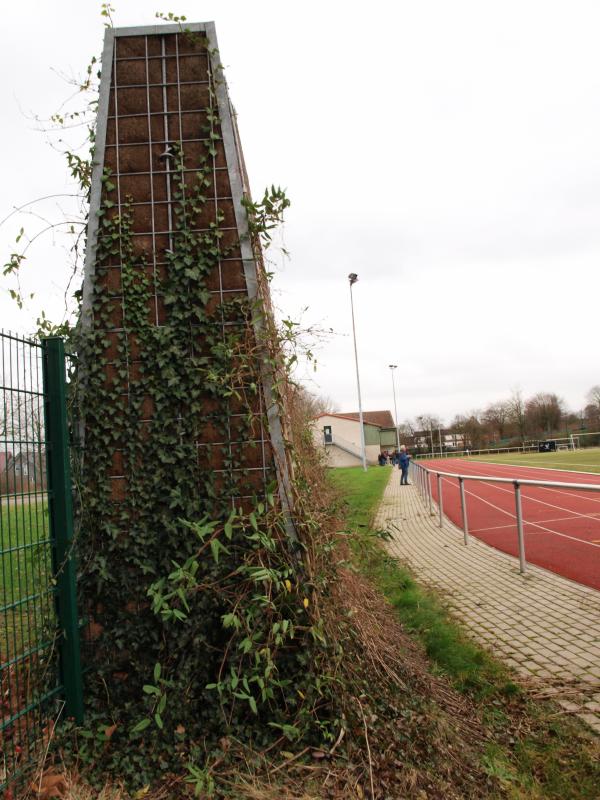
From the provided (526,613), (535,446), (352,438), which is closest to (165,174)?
(526,613)

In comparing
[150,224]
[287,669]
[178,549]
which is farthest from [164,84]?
[287,669]

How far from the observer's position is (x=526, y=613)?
5.89 m

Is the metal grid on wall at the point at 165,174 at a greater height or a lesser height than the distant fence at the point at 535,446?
greater

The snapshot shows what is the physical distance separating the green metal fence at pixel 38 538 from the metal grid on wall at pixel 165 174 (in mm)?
413

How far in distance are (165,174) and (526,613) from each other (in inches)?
202

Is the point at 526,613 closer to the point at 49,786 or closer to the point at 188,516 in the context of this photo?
the point at 188,516

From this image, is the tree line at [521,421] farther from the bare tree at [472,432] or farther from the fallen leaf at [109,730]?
the fallen leaf at [109,730]

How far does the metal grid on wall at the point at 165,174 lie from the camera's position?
3777 mm

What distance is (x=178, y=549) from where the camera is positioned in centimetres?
360

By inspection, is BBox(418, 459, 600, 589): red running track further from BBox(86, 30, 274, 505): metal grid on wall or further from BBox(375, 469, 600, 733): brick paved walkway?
BBox(86, 30, 274, 505): metal grid on wall

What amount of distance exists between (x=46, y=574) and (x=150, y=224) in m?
2.27

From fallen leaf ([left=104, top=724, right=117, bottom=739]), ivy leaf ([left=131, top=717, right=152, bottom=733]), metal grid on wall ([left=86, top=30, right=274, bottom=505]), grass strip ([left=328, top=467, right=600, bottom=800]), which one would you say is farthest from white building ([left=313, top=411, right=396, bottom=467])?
ivy leaf ([left=131, top=717, right=152, bottom=733])

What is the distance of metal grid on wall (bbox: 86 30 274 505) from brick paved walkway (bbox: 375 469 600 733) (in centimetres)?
150

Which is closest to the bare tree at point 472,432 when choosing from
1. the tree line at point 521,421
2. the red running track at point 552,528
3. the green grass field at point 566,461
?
the tree line at point 521,421
